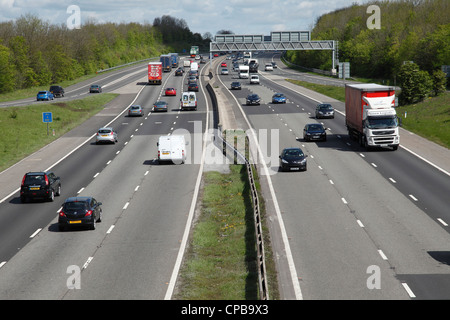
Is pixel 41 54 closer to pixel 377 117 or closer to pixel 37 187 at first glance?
pixel 377 117

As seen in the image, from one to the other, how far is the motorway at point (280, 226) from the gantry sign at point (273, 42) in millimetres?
104691

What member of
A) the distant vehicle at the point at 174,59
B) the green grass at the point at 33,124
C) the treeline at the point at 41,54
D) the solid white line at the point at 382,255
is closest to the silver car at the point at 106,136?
the green grass at the point at 33,124

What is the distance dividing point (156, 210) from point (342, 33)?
157188 mm

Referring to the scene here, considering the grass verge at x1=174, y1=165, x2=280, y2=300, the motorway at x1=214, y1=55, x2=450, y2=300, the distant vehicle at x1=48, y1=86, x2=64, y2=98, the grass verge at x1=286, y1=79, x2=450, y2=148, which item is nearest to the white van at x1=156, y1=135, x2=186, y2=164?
the motorway at x1=214, y1=55, x2=450, y2=300

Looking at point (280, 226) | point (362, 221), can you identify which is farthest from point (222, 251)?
point (362, 221)

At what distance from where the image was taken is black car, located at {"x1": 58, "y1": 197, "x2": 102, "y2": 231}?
1254 inches

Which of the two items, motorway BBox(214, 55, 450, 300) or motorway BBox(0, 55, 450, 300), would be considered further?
motorway BBox(0, 55, 450, 300)

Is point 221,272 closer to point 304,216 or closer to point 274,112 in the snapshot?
point 304,216

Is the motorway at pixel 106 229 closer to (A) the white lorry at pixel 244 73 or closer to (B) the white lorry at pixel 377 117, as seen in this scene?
(B) the white lorry at pixel 377 117

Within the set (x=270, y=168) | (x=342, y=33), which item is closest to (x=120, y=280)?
(x=270, y=168)

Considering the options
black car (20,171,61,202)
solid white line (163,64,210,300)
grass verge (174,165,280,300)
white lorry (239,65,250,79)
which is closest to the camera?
grass verge (174,165,280,300)

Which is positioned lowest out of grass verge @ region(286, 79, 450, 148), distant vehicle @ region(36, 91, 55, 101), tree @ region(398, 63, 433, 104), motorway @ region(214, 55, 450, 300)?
motorway @ region(214, 55, 450, 300)

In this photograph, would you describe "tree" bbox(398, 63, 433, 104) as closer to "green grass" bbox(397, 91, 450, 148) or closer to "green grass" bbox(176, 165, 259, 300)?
"green grass" bbox(397, 91, 450, 148)

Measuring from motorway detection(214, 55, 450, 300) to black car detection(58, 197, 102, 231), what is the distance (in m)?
8.69
